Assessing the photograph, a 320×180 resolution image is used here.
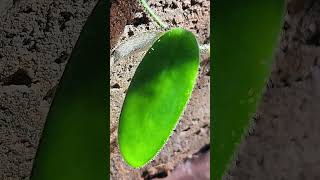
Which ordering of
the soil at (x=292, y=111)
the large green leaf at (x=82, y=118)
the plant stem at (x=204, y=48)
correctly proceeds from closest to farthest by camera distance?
the soil at (x=292, y=111) → the plant stem at (x=204, y=48) → the large green leaf at (x=82, y=118)

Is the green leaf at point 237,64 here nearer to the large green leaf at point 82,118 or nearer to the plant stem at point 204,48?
the plant stem at point 204,48

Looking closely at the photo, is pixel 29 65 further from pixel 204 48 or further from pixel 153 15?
pixel 204 48

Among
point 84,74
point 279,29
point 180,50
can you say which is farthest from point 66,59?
point 279,29

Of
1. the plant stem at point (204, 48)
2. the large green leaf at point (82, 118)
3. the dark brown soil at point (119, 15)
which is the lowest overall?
the large green leaf at point (82, 118)

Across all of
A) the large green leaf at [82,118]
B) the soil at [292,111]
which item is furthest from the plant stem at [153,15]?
the soil at [292,111]

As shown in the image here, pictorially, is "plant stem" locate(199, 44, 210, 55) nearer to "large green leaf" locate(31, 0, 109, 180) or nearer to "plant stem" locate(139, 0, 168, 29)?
"plant stem" locate(139, 0, 168, 29)

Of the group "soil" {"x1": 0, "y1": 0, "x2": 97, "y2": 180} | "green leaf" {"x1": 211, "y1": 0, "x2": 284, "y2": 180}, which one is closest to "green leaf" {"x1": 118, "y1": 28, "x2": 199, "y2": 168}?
"green leaf" {"x1": 211, "y1": 0, "x2": 284, "y2": 180}
